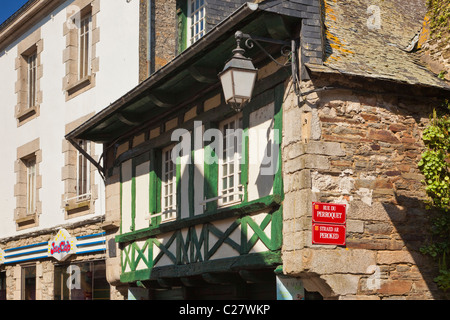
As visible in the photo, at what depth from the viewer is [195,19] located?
1202cm

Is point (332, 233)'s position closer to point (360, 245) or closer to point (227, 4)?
point (360, 245)

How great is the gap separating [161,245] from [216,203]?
161 centimetres

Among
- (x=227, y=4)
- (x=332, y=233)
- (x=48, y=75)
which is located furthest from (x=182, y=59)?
(x=48, y=75)

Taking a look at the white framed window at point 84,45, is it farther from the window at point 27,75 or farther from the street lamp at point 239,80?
the street lamp at point 239,80

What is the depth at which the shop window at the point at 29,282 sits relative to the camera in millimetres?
16000

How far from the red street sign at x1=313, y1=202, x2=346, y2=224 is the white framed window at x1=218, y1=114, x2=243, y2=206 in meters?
1.53

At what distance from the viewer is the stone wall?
7.92 m

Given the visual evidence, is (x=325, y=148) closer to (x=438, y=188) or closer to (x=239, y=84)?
(x=239, y=84)

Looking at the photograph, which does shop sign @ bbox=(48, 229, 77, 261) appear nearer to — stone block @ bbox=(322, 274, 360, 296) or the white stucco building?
the white stucco building

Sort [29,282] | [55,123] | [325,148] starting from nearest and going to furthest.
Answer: [325,148], [55,123], [29,282]

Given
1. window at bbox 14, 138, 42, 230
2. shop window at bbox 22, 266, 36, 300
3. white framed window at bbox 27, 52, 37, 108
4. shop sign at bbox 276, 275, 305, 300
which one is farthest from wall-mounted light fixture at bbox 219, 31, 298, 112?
white framed window at bbox 27, 52, 37, 108

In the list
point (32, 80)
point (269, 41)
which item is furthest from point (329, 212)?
point (32, 80)

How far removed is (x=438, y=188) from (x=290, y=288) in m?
1.90

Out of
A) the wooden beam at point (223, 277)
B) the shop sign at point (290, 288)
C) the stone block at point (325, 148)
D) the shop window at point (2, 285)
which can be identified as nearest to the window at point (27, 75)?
the shop window at point (2, 285)
